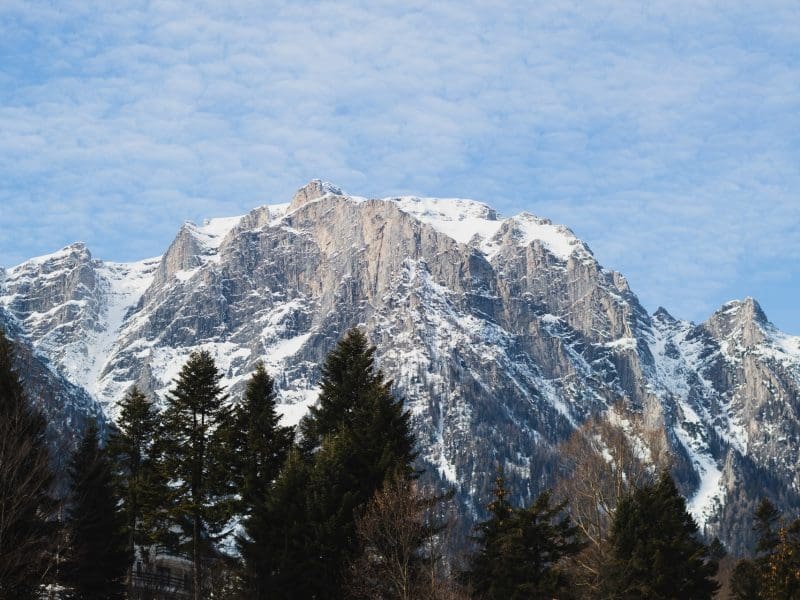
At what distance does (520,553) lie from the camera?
59562mm

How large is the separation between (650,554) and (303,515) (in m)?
19.4

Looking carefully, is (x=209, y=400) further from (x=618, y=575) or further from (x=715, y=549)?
(x=715, y=549)

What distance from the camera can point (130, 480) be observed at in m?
67.9

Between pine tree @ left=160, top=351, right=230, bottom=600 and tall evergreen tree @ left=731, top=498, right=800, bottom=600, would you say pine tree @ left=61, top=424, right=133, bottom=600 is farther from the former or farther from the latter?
tall evergreen tree @ left=731, top=498, right=800, bottom=600

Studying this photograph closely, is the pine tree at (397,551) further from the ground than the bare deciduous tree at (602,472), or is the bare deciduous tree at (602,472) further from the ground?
the bare deciduous tree at (602,472)

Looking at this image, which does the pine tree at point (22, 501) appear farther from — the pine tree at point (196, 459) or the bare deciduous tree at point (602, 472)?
the bare deciduous tree at point (602, 472)

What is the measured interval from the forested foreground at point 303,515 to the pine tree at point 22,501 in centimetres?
11

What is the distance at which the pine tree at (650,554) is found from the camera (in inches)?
2403

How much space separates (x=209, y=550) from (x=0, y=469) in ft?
84.7

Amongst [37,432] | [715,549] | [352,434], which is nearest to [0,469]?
[37,432]

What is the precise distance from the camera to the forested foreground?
174 feet

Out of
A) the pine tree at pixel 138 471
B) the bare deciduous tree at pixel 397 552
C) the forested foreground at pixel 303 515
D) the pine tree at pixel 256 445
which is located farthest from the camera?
the pine tree at pixel 138 471

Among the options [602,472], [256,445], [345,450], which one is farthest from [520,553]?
[602,472]

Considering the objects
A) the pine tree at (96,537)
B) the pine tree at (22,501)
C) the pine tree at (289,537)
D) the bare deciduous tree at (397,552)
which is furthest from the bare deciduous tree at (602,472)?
the pine tree at (22,501)
